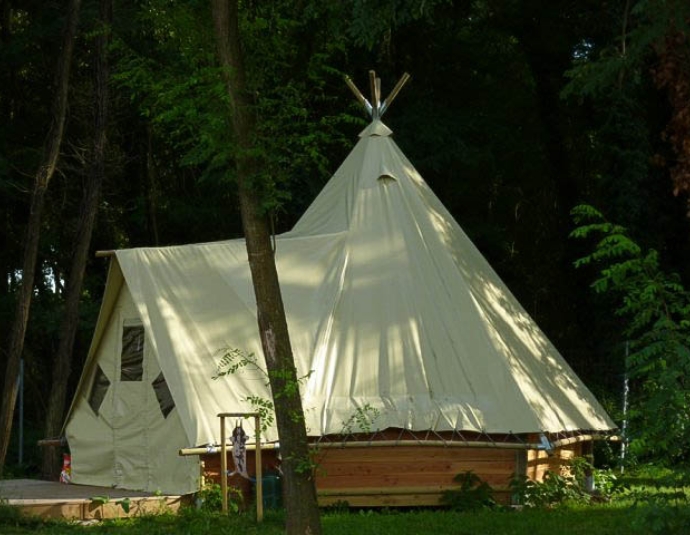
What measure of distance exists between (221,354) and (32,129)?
39.6 ft

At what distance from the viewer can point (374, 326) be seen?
13289mm

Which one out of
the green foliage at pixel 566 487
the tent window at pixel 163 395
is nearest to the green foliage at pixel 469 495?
the green foliage at pixel 566 487

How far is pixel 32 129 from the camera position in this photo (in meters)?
23.5

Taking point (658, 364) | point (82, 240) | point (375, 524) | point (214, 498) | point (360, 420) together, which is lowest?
point (375, 524)

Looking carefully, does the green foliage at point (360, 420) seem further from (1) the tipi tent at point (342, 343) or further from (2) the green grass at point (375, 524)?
(2) the green grass at point (375, 524)

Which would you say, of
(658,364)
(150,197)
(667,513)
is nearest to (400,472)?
(658,364)

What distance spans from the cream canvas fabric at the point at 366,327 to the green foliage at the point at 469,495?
568mm

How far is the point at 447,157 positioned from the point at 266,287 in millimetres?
12749

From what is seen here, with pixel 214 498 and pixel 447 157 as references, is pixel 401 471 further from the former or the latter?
pixel 447 157

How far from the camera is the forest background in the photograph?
19625mm

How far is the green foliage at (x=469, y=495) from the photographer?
12.1 meters

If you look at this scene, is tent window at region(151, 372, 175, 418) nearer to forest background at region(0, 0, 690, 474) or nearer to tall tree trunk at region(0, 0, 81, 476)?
tall tree trunk at region(0, 0, 81, 476)

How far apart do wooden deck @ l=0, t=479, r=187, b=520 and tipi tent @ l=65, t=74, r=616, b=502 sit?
0.40m

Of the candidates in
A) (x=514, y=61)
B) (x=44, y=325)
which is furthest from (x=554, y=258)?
(x=44, y=325)
